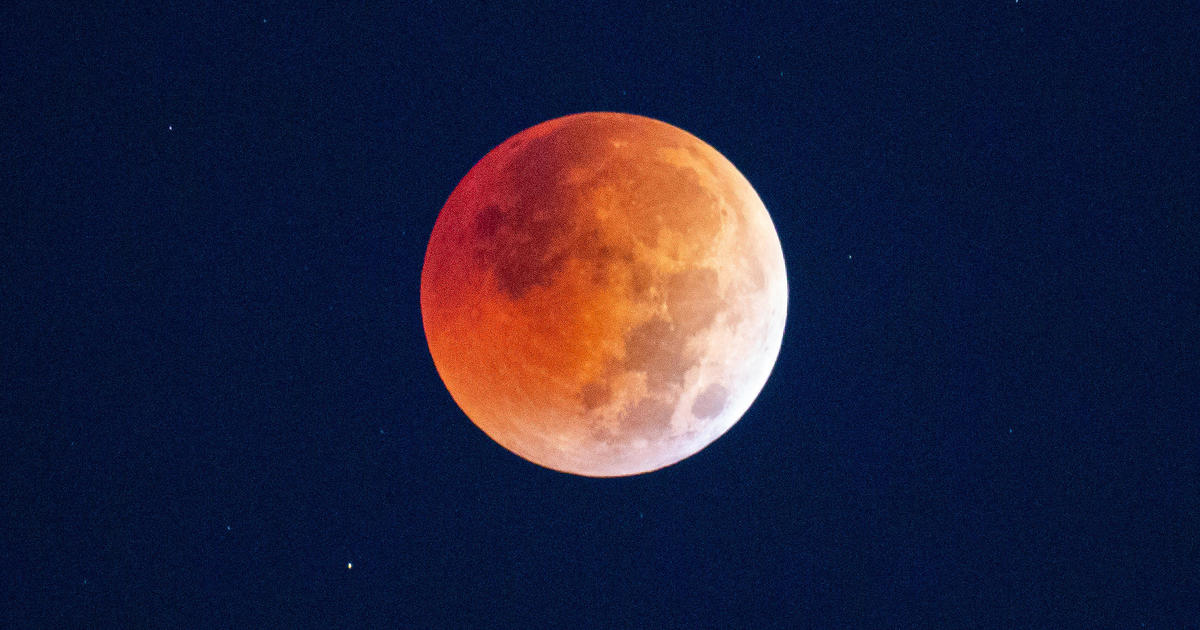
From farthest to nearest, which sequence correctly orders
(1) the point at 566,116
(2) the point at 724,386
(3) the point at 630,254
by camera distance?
(1) the point at 566,116 → (2) the point at 724,386 → (3) the point at 630,254

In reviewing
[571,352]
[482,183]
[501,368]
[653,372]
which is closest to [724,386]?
[653,372]

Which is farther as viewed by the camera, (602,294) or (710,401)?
(710,401)

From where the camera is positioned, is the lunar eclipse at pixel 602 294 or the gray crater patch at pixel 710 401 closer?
the lunar eclipse at pixel 602 294

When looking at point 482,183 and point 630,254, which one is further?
point 482,183

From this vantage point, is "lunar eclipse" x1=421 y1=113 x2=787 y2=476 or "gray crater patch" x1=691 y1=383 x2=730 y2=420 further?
"gray crater patch" x1=691 y1=383 x2=730 y2=420

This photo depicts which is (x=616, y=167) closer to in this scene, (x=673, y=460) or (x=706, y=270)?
(x=706, y=270)

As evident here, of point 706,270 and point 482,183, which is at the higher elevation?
point 482,183

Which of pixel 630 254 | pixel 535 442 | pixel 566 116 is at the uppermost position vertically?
pixel 566 116

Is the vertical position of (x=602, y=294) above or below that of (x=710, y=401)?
above
